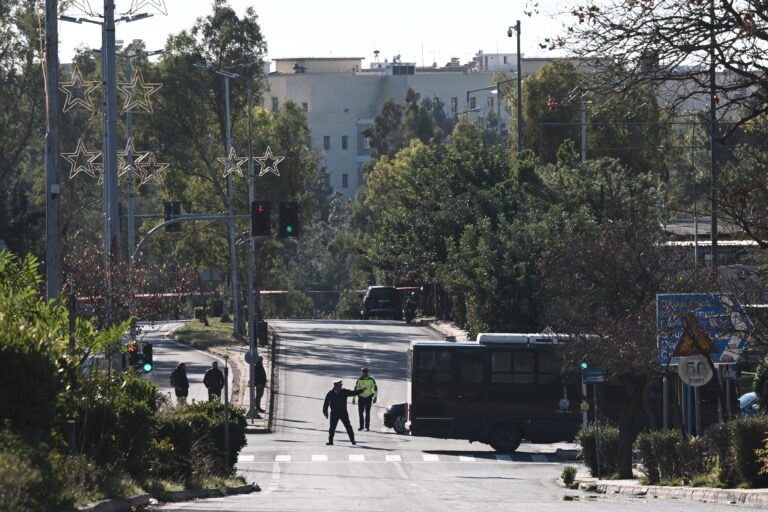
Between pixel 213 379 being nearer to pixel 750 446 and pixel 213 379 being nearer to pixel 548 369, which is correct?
pixel 548 369

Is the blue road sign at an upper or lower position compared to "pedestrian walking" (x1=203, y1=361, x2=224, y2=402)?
upper

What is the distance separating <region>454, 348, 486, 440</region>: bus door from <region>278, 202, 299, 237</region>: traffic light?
605 cm

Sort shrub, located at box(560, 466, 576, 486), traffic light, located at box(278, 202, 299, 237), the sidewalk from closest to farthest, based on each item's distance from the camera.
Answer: shrub, located at box(560, 466, 576, 486)
traffic light, located at box(278, 202, 299, 237)
the sidewalk

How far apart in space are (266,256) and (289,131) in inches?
258

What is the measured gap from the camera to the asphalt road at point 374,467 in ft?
59.0

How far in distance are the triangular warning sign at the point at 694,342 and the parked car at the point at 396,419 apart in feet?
57.4

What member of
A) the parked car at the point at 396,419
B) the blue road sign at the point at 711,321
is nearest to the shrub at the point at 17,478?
the blue road sign at the point at 711,321

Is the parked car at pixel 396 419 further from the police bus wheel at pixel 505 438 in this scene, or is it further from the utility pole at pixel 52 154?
the utility pole at pixel 52 154

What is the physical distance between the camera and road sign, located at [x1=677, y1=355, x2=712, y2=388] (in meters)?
21.0

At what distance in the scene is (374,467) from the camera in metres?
29.1

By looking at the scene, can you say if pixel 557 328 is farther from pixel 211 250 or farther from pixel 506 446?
pixel 211 250

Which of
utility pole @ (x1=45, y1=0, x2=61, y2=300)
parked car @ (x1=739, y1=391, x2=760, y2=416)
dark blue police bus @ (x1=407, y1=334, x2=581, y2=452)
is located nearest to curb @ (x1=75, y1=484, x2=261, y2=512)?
utility pole @ (x1=45, y1=0, x2=61, y2=300)

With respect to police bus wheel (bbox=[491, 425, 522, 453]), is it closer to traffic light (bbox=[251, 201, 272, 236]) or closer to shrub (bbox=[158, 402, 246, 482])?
traffic light (bbox=[251, 201, 272, 236])

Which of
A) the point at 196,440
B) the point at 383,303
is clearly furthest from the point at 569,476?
the point at 383,303
